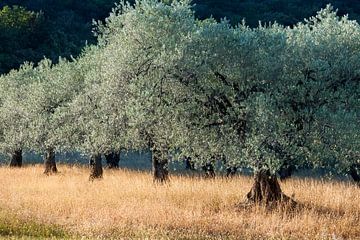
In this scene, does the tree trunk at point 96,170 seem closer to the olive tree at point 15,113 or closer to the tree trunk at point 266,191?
the olive tree at point 15,113

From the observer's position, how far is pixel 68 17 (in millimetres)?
87812

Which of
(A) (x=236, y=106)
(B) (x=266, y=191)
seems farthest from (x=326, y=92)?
(B) (x=266, y=191)

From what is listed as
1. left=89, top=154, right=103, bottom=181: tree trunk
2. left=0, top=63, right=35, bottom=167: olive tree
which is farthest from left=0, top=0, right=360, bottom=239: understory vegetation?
left=0, top=63, right=35, bottom=167: olive tree

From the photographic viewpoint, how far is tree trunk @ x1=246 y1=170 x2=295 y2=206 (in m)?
20.4

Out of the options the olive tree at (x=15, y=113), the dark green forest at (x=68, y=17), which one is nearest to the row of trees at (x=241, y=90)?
the olive tree at (x=15, y=113)

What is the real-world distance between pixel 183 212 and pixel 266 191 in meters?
3.67

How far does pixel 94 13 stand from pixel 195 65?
245ft

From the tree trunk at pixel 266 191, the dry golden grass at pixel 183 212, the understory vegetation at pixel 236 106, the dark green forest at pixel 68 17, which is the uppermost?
the dark green forest at pixel 68 17

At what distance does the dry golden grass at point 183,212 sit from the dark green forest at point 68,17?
4450 centimetres

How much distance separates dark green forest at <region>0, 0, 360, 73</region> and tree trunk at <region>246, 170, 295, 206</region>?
46697 millimetres

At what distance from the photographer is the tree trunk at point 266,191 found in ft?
67.0

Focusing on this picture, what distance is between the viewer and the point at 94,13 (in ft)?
295

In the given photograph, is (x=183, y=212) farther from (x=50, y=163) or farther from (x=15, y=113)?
(x=15, y=113)

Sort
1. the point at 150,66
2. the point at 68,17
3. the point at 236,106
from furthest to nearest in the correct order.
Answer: the point at 68,17 → the point at 150,66 → the point at 236,106
